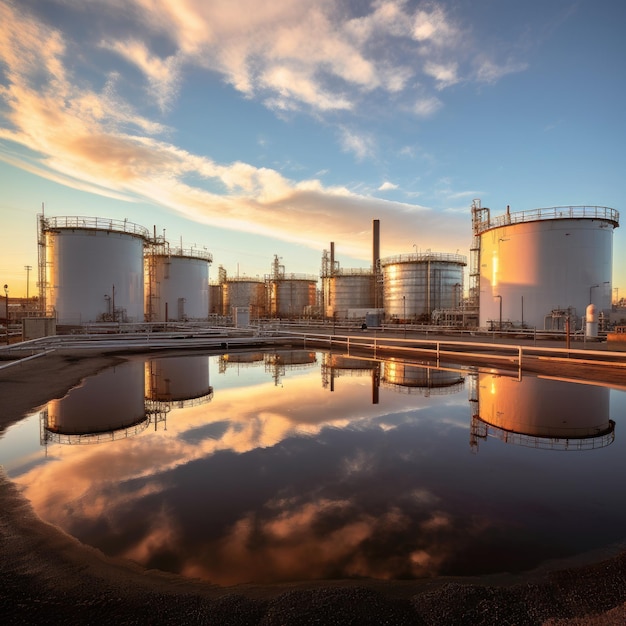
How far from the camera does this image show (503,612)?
3104mm

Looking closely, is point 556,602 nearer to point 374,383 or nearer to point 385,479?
point 385,479

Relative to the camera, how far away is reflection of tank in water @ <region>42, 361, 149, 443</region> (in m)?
7.94

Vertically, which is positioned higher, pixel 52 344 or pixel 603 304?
pixel 603 304

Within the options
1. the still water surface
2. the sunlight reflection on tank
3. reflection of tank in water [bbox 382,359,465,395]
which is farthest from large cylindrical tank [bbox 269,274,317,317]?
the still water surface

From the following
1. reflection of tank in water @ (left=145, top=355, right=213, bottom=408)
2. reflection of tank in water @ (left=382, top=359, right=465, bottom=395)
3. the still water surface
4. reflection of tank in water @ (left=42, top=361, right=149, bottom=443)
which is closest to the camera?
the still water surface

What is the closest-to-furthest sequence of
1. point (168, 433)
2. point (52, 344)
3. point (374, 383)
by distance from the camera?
point (168, 433), point (374, 383), point (52, 344)

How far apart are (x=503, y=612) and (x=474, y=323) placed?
4211 centimetres

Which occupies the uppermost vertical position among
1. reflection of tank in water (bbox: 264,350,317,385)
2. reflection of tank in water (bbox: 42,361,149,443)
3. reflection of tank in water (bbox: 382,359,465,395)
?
reflection of tank in water (bbox: 42,361,149,443)

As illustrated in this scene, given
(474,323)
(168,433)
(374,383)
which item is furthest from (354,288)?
(168,433)

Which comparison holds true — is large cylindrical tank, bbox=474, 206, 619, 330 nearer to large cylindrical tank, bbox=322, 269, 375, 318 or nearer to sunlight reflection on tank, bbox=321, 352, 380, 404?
sunlight reflection on tank, bbox=321, 352, 380, 404

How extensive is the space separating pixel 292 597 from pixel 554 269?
35.4 m

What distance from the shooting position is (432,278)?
4825cm

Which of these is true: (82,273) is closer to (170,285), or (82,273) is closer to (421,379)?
(170,285)

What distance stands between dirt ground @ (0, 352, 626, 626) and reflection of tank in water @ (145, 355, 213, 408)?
7.26 metres
